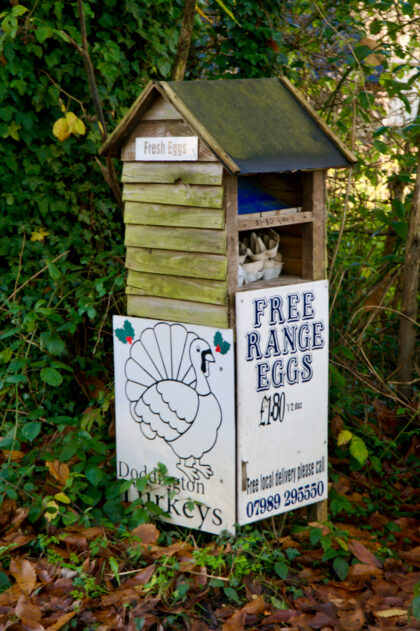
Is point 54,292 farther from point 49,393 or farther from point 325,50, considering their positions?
point 325,50

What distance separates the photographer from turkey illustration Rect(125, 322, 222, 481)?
11.0 ft

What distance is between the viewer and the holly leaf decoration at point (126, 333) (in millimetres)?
3604

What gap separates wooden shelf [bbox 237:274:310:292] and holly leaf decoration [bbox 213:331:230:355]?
22 cm

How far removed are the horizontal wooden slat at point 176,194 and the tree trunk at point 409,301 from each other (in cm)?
180

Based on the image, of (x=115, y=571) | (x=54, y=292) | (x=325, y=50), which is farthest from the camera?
(x=325, y=50)

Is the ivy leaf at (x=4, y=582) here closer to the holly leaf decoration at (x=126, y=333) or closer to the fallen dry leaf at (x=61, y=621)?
the fallen dry leaf at (x=61, y=621)

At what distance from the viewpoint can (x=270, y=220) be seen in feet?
11.2

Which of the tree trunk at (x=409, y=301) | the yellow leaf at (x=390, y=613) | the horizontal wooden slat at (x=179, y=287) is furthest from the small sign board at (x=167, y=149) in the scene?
the yellow leaf at (x=390, y=613)

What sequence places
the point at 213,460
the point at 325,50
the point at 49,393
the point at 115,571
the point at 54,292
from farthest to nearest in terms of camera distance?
1. the point at 325,50
2. the point at 49,393
3. the point at 54,292
4. the point at 213,460
5. the point at 115,571

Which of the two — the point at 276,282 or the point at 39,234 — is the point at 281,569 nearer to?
the point at 276,282

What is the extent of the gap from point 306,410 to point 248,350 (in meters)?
0.47

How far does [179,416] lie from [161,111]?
1312mm

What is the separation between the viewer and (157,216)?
3.44 metres

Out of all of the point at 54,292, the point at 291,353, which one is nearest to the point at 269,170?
the point at 291,353
